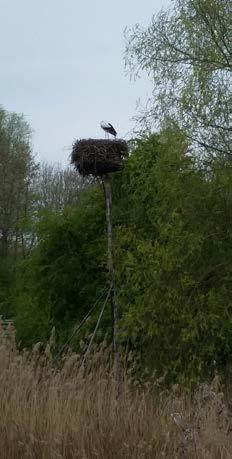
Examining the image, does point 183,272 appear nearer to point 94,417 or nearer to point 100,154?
point 100,154

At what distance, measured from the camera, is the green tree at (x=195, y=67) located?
976cm

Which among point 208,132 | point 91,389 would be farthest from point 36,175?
point 91,389

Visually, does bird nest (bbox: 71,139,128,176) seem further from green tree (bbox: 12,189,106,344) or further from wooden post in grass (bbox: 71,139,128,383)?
green tree (bbox: 12,189,106,344)

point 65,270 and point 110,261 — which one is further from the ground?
point 65,270

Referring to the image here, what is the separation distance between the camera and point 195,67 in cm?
1009

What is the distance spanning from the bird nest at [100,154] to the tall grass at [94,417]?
6050 mm

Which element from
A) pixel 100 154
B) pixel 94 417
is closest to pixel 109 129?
pixel 100 154

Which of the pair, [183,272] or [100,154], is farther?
[100,154]

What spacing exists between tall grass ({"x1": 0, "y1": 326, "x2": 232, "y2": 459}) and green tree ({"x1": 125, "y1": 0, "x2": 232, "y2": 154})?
387cm

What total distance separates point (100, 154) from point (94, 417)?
7.18 metres

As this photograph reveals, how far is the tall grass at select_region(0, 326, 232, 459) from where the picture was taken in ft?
18.0

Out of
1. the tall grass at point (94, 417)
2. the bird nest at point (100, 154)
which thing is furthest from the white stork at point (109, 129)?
the tall grass at point (94, 417)

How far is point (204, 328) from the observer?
390 inches

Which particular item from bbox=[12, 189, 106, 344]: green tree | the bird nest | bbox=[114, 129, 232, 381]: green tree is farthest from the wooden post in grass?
bbox=[114, 129, 232, 381]: green tree
